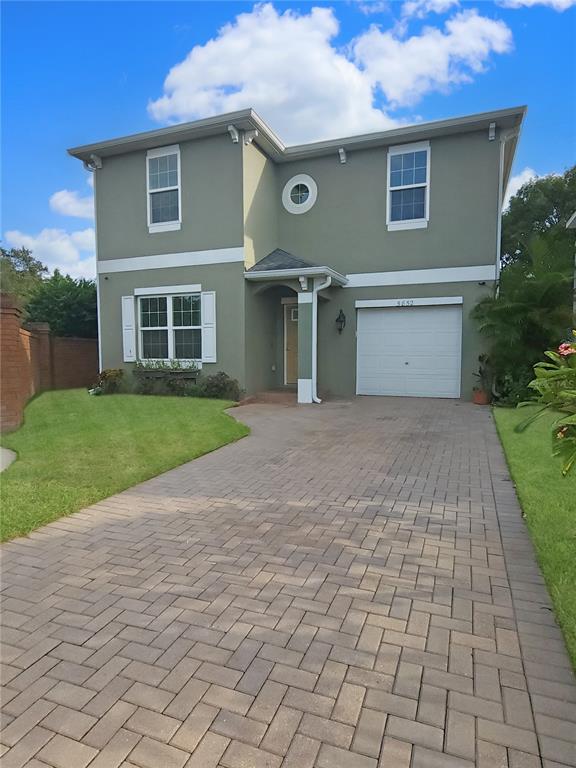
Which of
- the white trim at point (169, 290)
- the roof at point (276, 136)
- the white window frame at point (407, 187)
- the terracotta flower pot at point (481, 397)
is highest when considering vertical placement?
the roof at point (276, 136)

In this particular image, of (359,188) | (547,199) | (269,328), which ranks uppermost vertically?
(547,199)

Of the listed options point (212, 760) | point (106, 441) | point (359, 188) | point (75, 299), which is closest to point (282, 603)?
point (212, 760)

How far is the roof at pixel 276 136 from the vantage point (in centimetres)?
1147

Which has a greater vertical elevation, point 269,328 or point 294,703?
point 269,328

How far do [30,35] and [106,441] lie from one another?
7246 mm

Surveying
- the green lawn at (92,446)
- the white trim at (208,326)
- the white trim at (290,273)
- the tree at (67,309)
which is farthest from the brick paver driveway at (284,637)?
the tree at (67,309)

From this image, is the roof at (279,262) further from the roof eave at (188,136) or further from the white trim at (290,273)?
the roof eave at (188,136)

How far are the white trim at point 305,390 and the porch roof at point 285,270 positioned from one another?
2.66 m

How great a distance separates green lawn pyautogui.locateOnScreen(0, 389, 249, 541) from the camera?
4.72m

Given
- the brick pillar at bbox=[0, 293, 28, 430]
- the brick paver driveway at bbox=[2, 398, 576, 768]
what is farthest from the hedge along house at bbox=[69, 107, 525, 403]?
the brick paver driveway at bbox=[2, 398, 576, 768]

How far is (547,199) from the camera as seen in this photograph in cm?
2361

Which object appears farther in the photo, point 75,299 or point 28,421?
point 75,299

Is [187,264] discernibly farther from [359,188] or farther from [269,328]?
[359,188]

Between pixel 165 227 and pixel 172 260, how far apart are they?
965 mm
